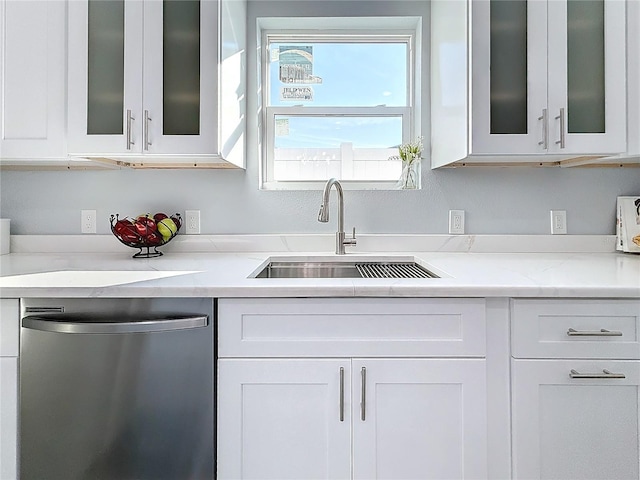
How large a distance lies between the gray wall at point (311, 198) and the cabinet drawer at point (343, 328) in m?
0.85

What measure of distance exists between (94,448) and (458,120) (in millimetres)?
1655

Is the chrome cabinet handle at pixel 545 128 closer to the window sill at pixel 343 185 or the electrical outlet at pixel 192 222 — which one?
the window sill at pixel 343 185

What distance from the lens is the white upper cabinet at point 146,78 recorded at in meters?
1.67

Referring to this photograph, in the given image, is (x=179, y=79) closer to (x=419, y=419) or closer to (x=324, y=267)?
(x=324, y=267)

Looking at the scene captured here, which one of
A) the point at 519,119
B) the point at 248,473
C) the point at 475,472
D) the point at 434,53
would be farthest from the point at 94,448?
the point at 434,53

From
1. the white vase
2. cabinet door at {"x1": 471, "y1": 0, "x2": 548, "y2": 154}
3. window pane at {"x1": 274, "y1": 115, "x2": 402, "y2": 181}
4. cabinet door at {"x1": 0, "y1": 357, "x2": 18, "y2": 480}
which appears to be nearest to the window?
window pane at {"x1": 274, "y1": 115, "x2": 402, "y2": 181}

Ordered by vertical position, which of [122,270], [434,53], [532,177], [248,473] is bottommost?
[248,473]

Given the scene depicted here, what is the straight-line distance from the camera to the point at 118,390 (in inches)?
49.4

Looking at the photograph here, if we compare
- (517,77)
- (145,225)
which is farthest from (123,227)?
(517,77)

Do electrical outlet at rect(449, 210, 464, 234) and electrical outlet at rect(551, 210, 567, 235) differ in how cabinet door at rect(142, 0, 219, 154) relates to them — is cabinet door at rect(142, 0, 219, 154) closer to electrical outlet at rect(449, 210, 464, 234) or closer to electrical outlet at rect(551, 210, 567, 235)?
electrical outlet at rect(449, 210, 464, 234)

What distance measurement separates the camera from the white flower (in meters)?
2.04

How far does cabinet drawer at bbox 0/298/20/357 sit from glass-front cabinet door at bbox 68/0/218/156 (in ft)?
2.18

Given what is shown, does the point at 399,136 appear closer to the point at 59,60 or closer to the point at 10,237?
the point at 59,60

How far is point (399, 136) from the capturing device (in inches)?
86.9
